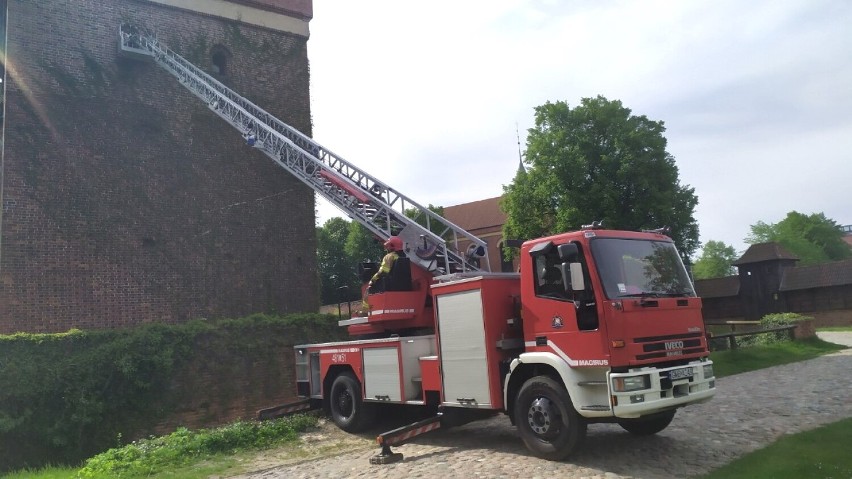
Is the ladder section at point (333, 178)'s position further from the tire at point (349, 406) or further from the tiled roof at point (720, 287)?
the tiled roof at point (720, 287)

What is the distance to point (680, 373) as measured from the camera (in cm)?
737

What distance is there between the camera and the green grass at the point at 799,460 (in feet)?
21.3

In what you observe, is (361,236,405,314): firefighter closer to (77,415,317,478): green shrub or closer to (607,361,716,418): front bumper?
(77,415,317,478): green shrub

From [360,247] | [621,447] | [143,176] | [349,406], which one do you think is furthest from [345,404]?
[360,247]

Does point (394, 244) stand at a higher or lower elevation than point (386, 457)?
higher

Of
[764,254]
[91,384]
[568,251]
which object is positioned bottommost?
[91,384]

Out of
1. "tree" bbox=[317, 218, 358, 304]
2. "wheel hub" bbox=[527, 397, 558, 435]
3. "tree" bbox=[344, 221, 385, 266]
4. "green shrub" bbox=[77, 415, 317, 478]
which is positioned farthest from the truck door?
"tree" bbox=[317, 218, 358, 304]

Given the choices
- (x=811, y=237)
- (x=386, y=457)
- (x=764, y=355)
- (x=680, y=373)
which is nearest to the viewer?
(x=680, y=373)

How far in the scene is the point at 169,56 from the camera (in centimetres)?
1811

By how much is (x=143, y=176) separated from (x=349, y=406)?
10.2 meters

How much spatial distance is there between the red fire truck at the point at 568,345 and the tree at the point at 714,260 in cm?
7837

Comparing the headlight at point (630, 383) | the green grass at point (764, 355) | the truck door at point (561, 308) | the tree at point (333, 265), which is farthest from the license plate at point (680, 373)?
the tree at point (333, 265)

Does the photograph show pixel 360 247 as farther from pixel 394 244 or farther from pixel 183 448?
pixel 183 448

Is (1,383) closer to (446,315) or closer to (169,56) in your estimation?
(446,315)
